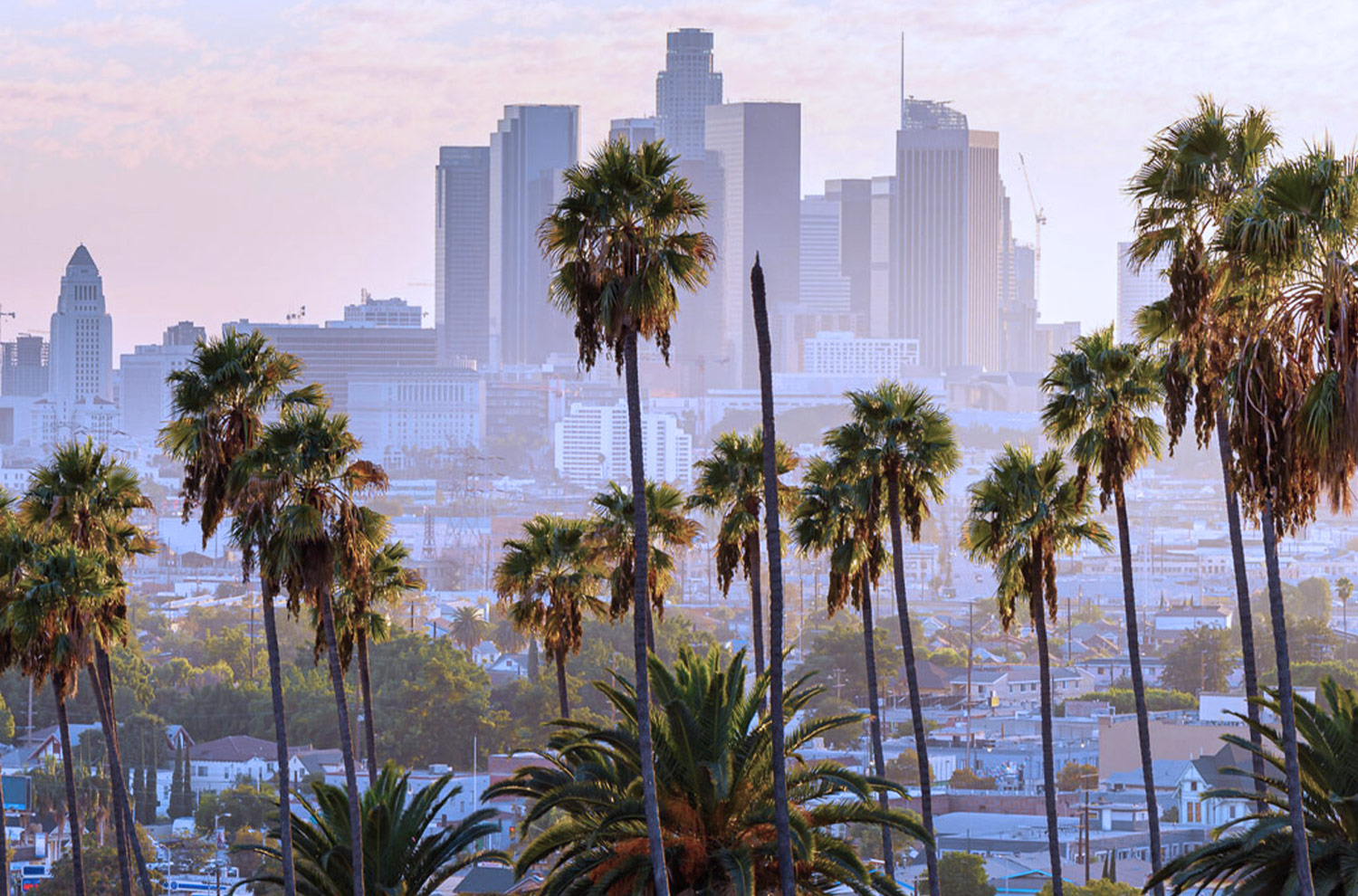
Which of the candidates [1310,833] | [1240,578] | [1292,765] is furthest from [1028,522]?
[1292,765]

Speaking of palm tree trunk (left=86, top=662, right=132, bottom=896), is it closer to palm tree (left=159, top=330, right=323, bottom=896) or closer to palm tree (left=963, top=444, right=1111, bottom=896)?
palm tree (left=159, top=330, right=323, bottom=896)

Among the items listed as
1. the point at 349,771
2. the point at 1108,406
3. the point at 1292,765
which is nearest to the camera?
the point at 1292,765

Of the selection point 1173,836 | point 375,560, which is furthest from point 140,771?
point 375,560

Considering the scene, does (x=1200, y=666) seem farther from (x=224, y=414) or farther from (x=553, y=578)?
(x=224, y=414)

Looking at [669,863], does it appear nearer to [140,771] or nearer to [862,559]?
[862,559]

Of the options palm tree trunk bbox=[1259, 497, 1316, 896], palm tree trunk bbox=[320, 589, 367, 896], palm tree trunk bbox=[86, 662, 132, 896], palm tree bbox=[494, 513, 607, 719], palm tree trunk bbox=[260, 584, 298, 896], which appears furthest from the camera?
palm tree bbox=[494, 513, 607, 719]

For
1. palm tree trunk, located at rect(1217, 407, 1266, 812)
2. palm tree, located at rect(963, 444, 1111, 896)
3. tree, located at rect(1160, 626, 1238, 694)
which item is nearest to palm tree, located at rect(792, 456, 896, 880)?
palm tree, located at rect(963, 444, 1111, 896)
